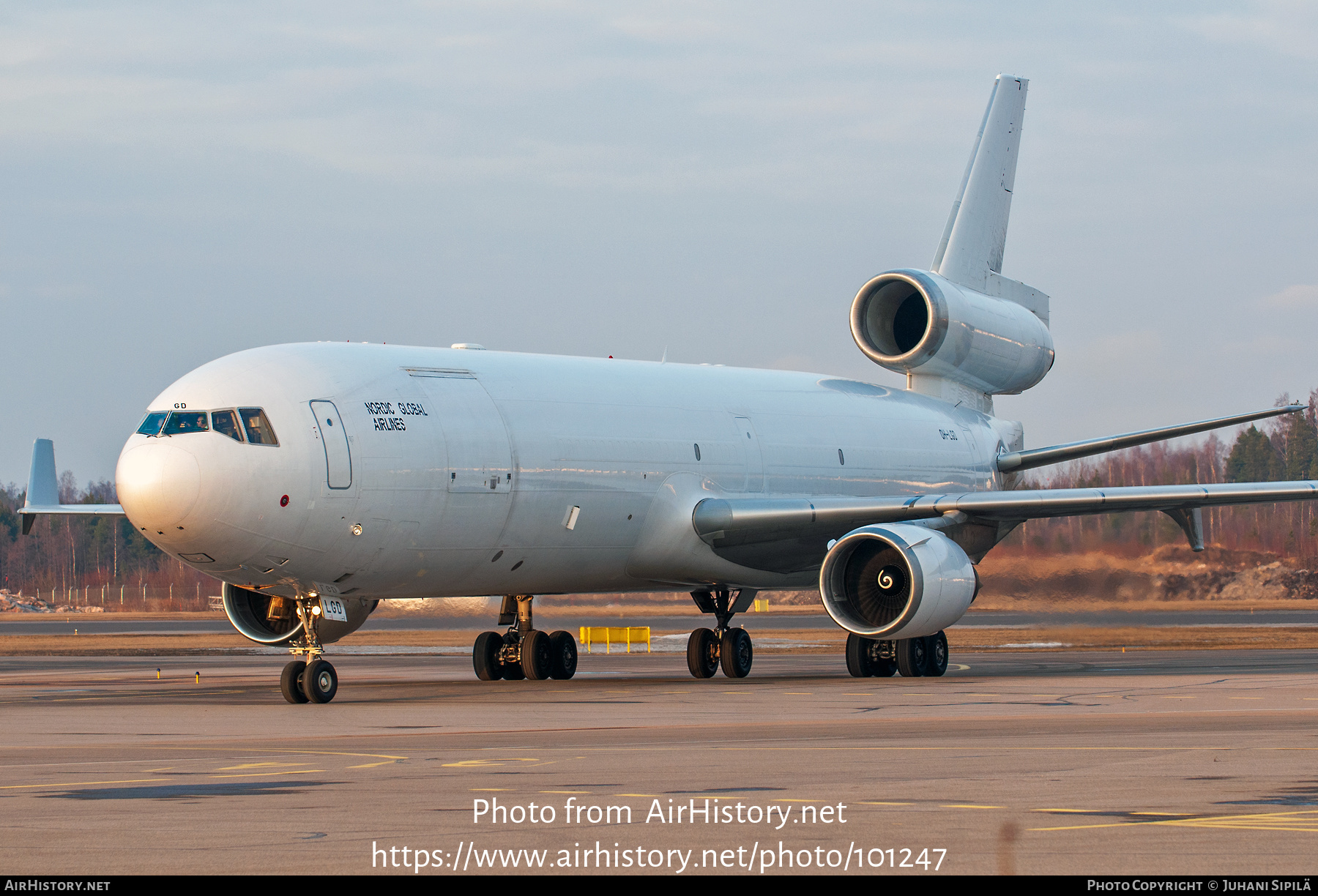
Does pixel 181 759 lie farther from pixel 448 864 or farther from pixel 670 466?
pixel 670 466

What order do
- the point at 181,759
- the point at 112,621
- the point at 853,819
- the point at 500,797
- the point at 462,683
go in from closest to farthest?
the point at 853,819, the point at 500,797, the point at 181,759, the point at 462,683, the point at 112,621

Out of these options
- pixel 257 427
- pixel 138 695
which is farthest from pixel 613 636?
pixel 257 427

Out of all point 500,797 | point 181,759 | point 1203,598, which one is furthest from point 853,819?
point 1203,598

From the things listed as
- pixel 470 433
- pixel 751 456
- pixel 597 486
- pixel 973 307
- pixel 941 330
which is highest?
pixel 973 307

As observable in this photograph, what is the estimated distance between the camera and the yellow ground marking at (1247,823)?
A: 8.70 m

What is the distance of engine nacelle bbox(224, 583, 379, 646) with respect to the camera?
22547 mm

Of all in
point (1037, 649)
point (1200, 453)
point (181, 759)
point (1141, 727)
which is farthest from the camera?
point (1200, 453)

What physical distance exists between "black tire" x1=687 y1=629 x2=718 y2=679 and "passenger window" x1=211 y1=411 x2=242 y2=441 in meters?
8.70

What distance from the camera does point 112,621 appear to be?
73438 millimetres

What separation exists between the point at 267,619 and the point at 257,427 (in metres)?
4.48

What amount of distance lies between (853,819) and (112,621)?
227 feet

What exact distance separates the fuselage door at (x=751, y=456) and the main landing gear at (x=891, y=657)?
9.46ft

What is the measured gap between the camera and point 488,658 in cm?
2553

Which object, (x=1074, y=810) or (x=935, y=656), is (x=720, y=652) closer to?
(x=935, y=656)
